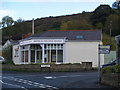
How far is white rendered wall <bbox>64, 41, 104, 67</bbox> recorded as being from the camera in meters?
35.7

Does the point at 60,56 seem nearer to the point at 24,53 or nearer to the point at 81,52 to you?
the point at 81,52

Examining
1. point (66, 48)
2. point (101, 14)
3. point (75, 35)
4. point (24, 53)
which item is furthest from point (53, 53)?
point (101, 14)

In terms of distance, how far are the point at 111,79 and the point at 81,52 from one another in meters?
21.6

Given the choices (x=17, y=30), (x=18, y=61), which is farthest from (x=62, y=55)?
(x=17, y=30)

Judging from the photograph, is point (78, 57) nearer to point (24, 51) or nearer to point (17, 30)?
point (24, 51)

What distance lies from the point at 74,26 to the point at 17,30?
24171 millimetres

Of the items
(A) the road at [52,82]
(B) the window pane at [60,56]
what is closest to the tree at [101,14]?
(B) the window pane at [60,56]

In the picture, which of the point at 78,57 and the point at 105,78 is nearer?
the point at 105,78

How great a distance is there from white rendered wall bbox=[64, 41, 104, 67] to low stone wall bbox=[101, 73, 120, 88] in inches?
760

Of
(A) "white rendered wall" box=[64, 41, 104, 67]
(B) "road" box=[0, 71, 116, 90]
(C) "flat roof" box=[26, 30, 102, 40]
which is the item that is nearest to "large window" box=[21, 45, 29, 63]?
(C) "flat roof" box=[26, 30, 102, 40]

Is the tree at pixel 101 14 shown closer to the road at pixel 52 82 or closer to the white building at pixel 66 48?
the white building at pixel 66 48

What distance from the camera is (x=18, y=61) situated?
43.6 meters

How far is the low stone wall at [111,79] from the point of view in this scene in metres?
13.8

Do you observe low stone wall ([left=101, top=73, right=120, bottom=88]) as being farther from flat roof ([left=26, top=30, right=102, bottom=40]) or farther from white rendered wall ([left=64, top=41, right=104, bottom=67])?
flat roof ([left=26, top=30, right=102, bottom=40])
